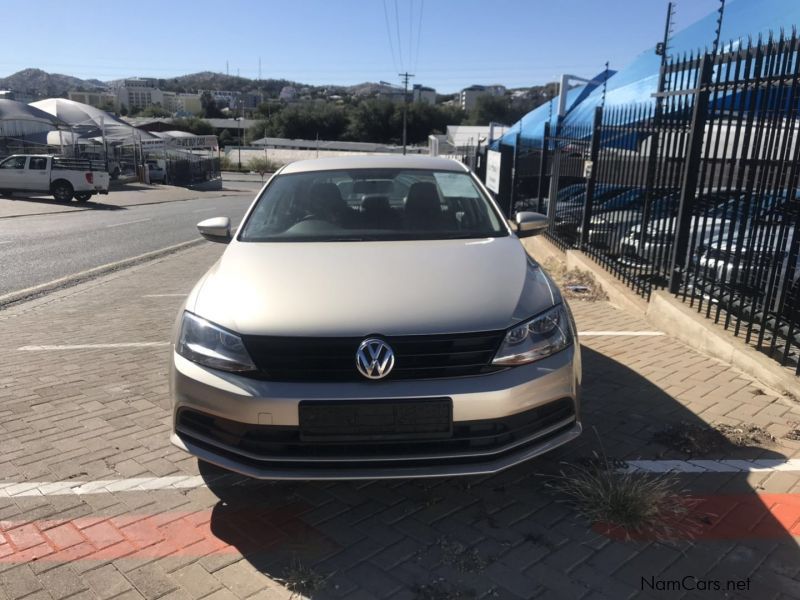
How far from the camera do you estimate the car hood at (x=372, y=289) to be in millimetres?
2670

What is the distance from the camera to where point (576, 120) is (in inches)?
632

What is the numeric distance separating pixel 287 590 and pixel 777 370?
11.6 ft

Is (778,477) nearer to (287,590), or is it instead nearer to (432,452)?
(432,452)

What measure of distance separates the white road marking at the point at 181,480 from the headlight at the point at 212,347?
0.79 m

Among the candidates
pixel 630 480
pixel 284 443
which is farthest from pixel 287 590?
pixel 630 480

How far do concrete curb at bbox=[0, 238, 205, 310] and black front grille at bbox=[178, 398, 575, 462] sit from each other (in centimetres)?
609

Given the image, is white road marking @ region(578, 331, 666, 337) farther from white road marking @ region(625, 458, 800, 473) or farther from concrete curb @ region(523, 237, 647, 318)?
white road marking @ region(625, 458, 800, 473)

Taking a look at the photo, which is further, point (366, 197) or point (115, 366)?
point (115, 366)

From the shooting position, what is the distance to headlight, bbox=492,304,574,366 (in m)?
2.68

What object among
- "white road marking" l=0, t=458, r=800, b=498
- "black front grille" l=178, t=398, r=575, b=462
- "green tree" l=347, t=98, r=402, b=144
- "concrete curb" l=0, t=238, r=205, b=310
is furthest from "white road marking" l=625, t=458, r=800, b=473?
"green tree" l=347, t=98, r=402, b=144

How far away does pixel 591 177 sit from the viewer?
8.30 metres

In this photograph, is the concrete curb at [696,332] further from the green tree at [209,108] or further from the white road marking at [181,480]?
the green tree at [209,108]

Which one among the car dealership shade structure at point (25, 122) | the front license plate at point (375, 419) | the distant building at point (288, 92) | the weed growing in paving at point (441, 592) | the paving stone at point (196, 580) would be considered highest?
the distant building at point (288, 92)

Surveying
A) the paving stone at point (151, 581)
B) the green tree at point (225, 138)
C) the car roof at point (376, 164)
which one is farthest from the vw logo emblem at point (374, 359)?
the green tree at point (225, 138)
